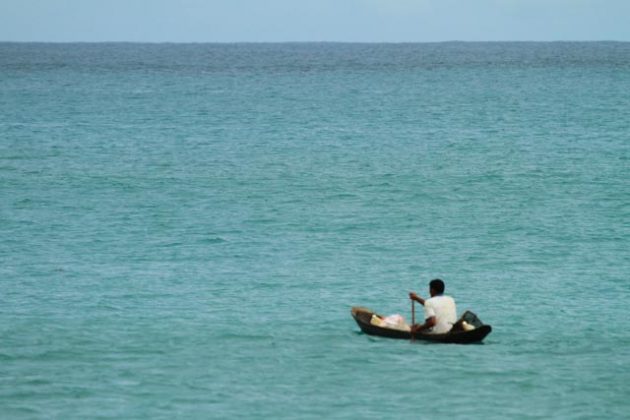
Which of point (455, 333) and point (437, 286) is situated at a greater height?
point (437, 286)

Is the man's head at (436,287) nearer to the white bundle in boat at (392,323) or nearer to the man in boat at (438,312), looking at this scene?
the man in boat at (438,312)

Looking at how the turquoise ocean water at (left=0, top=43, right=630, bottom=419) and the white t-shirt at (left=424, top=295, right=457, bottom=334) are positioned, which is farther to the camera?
the white t-shirt at (left=424, top=295, right=457, bottom=334)

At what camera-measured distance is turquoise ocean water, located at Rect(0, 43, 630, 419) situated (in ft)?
65.5

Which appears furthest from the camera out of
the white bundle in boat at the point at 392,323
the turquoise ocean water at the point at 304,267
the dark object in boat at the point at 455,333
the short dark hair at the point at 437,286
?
the white bundle in boat at the point at 392,323

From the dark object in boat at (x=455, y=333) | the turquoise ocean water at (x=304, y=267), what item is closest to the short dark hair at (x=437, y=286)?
the dark object in boat at (x=455, y=333)

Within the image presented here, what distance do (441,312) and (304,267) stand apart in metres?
8.57

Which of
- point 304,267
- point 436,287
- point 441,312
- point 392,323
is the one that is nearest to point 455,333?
point 441,312

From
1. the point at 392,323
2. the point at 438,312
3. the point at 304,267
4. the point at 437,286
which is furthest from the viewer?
the point at 304,267

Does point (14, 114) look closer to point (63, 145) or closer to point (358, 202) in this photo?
point (63, 145)

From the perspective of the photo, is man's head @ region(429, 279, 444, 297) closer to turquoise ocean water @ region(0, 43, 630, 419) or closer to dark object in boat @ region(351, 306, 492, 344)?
dark object in boat @ region(351, 306, 492, 344)

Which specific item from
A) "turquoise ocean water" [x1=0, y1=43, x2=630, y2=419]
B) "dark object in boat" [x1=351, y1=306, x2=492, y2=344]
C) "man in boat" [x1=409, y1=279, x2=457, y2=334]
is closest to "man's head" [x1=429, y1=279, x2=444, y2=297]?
"man in boat" [x1=409, y1=279, x2=457, y2=334]

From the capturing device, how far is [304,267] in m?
30.5

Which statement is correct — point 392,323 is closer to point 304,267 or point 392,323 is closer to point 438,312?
point 438,312

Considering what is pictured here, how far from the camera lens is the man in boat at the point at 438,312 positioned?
22250 millimetres
